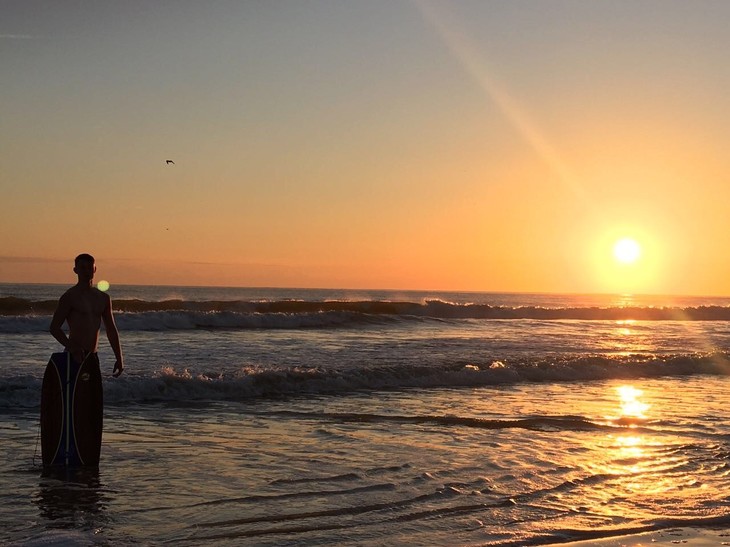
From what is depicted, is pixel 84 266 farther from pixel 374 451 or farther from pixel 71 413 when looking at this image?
pixel 374 451

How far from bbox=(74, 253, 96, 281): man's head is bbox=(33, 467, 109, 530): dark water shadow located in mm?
1874

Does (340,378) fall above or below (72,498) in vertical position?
above

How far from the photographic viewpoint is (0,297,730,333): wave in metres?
31.5

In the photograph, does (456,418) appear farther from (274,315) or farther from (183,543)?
(274,315)

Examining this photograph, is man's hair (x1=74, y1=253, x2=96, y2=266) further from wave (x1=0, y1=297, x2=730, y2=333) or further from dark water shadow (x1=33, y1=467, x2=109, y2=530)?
wave (x1=0, y1=297, x2=730, y2=333)

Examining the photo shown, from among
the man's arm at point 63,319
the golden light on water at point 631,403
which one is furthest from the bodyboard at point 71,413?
the golden light on water at point 631,403

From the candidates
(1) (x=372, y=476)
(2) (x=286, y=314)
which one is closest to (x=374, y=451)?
(1) (x=372, y=476)

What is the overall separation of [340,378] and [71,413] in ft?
26.1

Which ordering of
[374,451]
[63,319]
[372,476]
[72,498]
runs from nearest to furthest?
[72,498]
[372,476]
[63,319]
[374,451]

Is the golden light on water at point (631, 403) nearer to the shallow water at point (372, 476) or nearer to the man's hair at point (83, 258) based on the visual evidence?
the shallow water at point (372, 476)

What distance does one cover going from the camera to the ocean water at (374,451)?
6277 millimetres

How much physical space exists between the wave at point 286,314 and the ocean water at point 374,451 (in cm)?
985

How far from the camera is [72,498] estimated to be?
693cm

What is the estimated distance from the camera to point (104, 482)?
24.6ft
